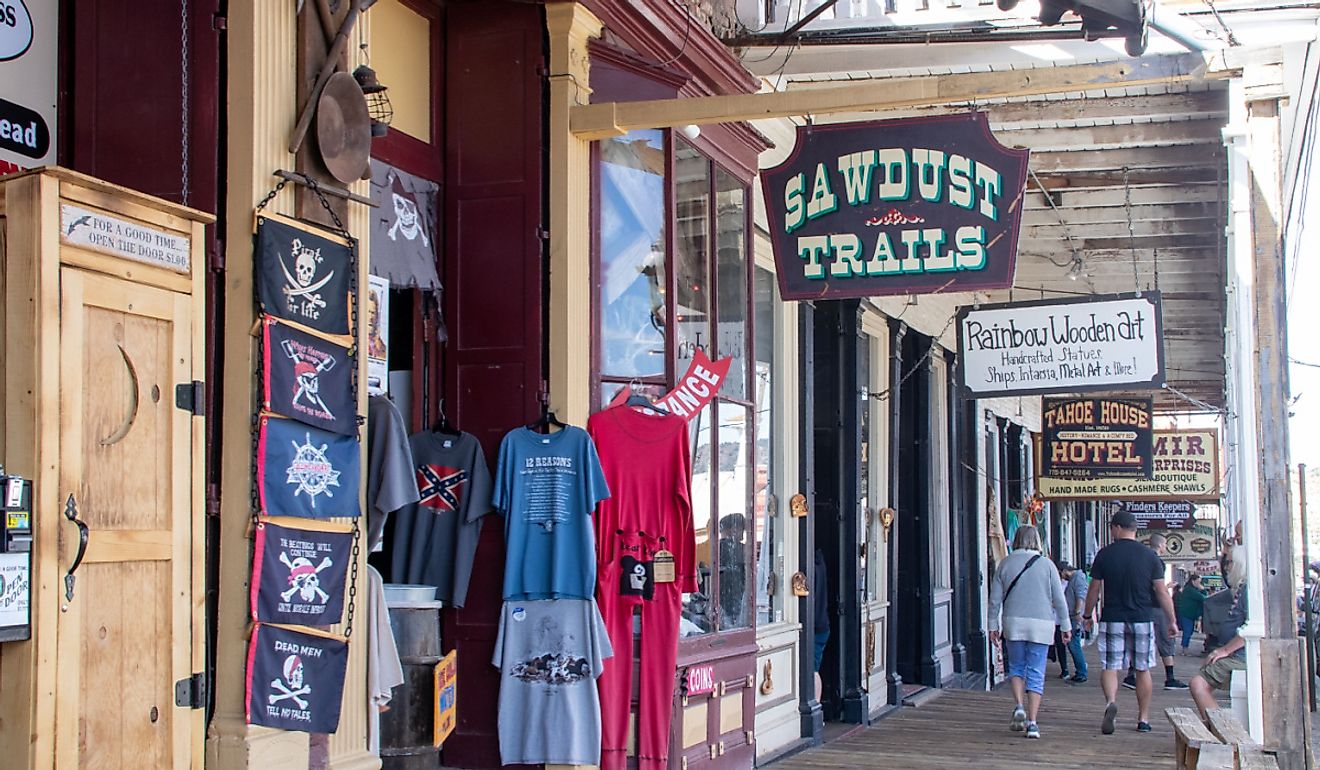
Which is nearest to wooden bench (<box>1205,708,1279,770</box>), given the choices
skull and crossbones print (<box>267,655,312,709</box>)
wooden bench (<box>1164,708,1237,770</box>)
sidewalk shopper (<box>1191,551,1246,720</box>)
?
wooden bench (<box>1164,708,1237,770</box>)

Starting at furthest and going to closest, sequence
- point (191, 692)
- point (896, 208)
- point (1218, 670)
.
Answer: point (1218, 670) → point (896, 208) → point (191, 692)

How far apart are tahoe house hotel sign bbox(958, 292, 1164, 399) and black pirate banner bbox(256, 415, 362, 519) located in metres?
7.48

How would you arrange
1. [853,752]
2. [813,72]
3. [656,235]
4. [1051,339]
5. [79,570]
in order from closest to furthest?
[79,570] < [656,235] < [813,72] < [853,752] < [1051,339]

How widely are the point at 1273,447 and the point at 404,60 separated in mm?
5644

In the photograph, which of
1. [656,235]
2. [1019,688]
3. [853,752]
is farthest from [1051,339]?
[656,235]

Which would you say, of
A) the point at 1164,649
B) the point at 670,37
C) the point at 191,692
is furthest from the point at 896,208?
the point at 1164,649

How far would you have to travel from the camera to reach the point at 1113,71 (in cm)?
672

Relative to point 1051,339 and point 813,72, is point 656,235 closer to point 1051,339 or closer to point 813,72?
point 813,72

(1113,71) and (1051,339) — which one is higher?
(1113,71)

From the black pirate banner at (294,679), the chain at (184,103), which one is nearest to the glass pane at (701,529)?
the black pirate banner at (294,679)

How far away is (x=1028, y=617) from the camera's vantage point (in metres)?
11.9

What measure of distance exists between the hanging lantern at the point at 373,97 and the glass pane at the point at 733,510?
3006 millimetres

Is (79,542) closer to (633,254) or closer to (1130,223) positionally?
(633,254)

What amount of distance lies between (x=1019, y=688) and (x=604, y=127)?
7.47 metres
